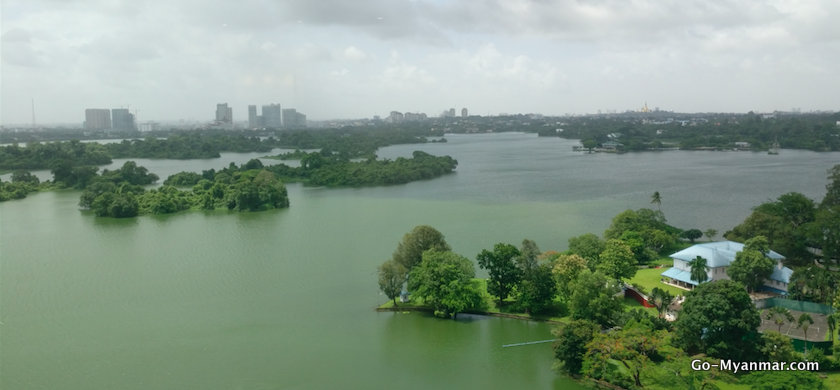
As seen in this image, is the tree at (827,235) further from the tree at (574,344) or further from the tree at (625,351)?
the tree at (574,344)

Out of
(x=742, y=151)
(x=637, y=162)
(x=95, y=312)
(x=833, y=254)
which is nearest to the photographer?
(x=95, y=312)

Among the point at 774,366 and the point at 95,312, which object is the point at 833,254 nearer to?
the point at 774,366

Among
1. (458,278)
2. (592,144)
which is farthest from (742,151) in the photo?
(458,278)

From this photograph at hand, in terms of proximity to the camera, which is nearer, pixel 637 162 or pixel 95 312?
pixel 95 312

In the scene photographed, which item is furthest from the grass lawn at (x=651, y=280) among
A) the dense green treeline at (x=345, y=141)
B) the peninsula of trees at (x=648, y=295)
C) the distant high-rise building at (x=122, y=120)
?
the distant high-rise building at (x=122, y=120)

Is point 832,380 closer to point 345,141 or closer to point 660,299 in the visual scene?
point 660,299

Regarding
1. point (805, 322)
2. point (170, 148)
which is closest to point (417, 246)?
point (805, 322)
